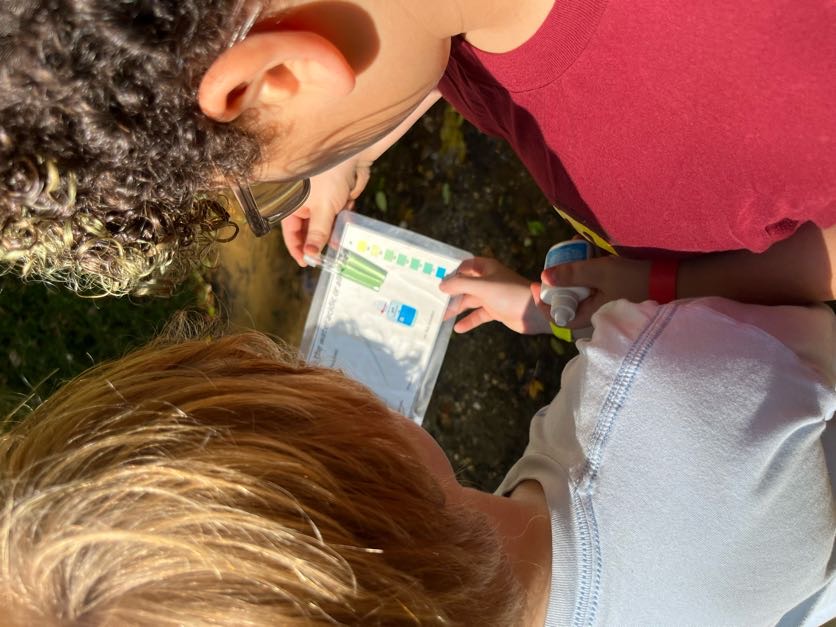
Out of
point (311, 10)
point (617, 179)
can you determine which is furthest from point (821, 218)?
point (311, 10)

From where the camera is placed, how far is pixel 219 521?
0.65m

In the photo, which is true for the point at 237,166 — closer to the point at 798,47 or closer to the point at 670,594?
the point at 798,47

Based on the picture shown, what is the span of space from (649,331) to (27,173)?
2.74 ft

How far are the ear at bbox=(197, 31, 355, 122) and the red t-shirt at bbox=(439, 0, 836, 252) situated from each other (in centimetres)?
33

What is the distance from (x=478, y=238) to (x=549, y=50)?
974 mm

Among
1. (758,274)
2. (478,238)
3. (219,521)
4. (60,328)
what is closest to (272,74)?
(219,521)

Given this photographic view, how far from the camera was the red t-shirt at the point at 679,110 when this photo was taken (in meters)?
0.77

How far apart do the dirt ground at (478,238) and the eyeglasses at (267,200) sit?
739 millimetres

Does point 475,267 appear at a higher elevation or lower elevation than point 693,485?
higher

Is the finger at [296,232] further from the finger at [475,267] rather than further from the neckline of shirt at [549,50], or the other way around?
the neckline of shirt at [549,50]

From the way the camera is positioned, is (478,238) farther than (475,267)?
Yes

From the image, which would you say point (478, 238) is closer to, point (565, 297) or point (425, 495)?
point (565, 297)

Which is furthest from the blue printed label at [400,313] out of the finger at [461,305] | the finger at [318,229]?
the finger at [318,229]

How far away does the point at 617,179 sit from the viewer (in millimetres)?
1019
